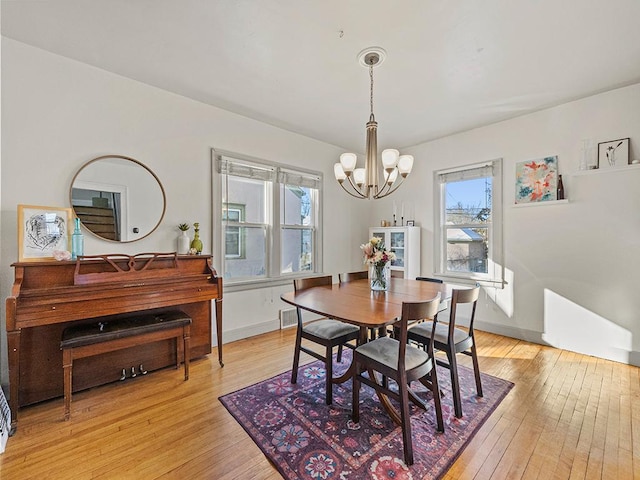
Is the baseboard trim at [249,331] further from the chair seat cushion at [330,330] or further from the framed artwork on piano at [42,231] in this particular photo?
the framed artwork on piano at [42,231]

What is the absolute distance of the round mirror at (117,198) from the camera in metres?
2.48

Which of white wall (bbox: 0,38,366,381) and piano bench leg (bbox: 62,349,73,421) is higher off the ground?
white wall (bbox: 0,38,366,381)

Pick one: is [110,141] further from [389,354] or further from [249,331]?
[389,354]

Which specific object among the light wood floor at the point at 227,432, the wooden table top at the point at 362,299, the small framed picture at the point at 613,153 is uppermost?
the small framed picture at the point at 613,153

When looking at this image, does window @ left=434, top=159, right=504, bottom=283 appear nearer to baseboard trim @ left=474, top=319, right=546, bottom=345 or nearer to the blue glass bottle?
baseboard trim @ left=474, top=319, right=546, bottom=345

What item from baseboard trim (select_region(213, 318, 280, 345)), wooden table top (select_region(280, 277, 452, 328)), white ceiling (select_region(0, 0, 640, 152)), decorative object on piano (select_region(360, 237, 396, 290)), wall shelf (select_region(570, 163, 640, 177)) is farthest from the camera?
baseboard trim (select_region(213, 318, 280, 345))

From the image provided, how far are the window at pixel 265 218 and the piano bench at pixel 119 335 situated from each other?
96 centimetres

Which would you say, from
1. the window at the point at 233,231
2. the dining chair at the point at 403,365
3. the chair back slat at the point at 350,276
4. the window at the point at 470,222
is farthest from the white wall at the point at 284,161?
the dining chair at the point at 403,365

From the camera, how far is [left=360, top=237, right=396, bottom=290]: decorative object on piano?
2.46 meters

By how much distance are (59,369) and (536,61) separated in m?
4.64

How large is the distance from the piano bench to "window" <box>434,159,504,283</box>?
3.52 metres

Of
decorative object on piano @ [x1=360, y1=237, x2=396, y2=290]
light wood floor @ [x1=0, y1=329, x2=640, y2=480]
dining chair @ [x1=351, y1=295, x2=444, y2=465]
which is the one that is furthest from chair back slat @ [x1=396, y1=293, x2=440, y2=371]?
decorative object on piano @ [x1=360, y1=237, x2=396, y2=290]

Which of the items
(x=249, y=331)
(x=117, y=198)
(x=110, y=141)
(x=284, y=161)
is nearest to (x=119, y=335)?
(x=117, y=198)

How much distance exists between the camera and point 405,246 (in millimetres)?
4293
